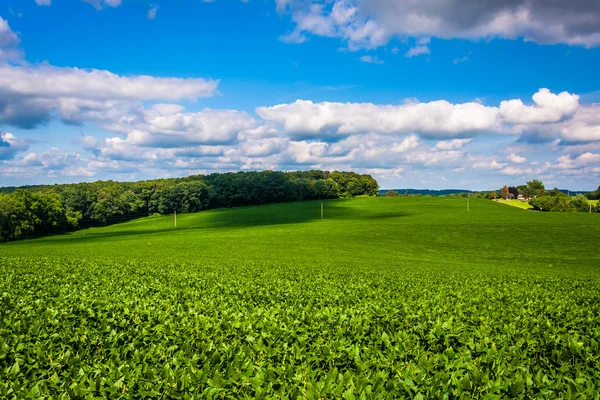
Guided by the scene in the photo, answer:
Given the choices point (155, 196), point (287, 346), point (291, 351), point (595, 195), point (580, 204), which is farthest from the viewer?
point (595, 195)

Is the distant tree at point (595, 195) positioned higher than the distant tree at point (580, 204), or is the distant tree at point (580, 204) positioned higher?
the distant tree at point (595, 195)

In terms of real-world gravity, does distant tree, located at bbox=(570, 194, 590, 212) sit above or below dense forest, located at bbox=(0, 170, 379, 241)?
below

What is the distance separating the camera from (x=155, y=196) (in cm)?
13900

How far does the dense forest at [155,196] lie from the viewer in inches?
4008

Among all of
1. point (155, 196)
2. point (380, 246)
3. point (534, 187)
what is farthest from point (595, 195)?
point (155, 196)

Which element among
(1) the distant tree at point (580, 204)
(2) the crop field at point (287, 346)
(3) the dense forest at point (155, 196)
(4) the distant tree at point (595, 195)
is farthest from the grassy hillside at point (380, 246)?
(4) the distant tree at point (595, 195)

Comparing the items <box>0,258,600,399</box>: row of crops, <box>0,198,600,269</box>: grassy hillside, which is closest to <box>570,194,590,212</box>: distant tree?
<box>0,198,600,269</box>: grassy hillside

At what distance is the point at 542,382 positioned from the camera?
194 inches

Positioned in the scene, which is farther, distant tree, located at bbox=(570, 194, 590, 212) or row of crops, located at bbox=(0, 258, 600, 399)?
distant tree, located at bbox=(570, 194, 590, 212)

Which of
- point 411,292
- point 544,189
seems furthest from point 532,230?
point 544,189

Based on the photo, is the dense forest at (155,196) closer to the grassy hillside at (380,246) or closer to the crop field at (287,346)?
the grassy hillside at (380,246)

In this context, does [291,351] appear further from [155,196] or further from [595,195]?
[595,195]

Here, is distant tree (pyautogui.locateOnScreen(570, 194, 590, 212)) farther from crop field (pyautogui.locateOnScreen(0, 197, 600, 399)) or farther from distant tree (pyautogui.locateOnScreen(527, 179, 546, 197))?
crop field (pyautogui.locateOnScreen(0, 197, 600, 399))

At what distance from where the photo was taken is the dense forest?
101812 millimetres
